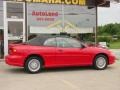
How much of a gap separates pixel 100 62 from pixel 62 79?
287 centimetres

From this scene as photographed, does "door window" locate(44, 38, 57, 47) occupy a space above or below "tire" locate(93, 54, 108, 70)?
above

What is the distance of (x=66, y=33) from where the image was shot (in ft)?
66.4

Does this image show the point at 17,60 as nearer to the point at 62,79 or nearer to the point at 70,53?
the point at 70,53

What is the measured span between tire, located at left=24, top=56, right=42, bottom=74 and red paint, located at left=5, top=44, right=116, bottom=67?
0.17 metres

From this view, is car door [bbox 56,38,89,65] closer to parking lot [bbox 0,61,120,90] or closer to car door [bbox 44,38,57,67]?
car door [bbox 44,38,57,67]

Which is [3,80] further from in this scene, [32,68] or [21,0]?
[21,0]

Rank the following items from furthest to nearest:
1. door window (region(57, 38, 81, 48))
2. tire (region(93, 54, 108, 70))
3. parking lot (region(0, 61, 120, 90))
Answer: tire (region(93, 54, 108, 70)), door window (region(57, 38, 81, 48)), parking lot (region(0, 61, 120, 90))

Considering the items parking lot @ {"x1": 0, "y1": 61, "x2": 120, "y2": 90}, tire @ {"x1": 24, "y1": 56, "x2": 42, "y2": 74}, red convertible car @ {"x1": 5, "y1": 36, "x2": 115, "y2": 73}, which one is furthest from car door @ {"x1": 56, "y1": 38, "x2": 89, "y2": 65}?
tire @ {"x1": 24, "y1": 56, "x2": 42, "y2": 74}

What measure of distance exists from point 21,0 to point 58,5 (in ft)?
7.03

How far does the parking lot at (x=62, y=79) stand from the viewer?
10477mm

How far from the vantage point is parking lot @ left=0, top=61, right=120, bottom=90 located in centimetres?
1048

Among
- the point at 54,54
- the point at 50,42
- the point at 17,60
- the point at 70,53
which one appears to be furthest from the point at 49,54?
the point at 17,60

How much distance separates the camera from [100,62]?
563 inches

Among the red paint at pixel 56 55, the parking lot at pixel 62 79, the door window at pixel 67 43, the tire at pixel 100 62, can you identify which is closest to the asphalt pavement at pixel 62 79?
the parking lot at pixel 62 79
